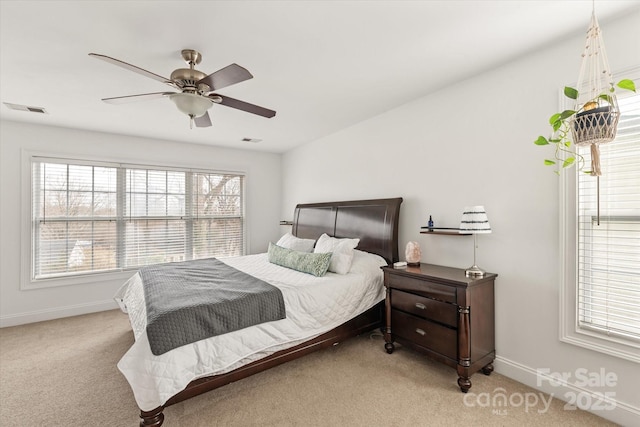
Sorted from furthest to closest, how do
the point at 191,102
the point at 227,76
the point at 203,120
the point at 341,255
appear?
1. the point at 341,255
2. the point at 203,120
3. the point at 191,102
4. the point at 227,76

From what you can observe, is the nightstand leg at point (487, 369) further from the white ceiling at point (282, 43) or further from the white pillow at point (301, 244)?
the white ceiling at point (282, 43)

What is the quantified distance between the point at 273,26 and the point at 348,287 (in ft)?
7.36

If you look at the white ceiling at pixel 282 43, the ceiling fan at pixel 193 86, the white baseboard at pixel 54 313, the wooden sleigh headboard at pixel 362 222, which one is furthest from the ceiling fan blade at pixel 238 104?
the white baseboard at pixel 54 313

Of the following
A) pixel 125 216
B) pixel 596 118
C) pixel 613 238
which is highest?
pixel 596 118

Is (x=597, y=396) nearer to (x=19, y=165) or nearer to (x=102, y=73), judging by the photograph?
(x=102, y=73)

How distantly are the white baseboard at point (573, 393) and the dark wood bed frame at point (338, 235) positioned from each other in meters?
1.22

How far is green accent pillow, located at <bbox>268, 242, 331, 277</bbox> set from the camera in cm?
301

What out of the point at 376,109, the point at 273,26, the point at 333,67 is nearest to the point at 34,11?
the point at 273,26

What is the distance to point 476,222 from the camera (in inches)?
91.4

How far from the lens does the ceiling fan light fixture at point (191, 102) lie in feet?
6.99

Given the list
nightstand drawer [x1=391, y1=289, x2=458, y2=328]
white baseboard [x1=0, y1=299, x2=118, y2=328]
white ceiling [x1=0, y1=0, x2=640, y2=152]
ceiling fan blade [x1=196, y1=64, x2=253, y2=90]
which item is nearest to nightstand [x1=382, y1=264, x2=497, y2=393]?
nightstand drawer [x1=391, y1=289, x2=458, y2=328]

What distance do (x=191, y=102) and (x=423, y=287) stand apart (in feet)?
7.79

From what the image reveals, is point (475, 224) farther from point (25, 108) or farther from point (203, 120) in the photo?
point (25, 108)

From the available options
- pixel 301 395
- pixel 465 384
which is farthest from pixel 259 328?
pixel 465 384
